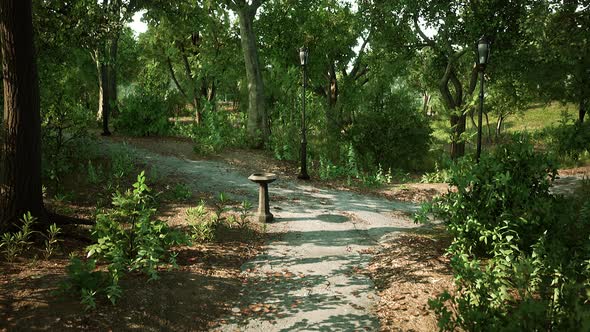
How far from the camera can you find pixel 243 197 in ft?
36.6

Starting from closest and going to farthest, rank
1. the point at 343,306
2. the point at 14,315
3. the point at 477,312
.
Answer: the point at 477,312
the point at 14,315
the point at 343,306

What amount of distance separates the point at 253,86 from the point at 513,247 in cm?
1470

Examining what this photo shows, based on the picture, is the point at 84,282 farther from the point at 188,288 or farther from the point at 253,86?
the point at 253,86

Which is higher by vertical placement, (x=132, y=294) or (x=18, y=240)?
(x=18, y=240)

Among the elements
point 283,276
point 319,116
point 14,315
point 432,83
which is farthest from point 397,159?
point 14,315

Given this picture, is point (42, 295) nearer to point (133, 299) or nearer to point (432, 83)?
point (133, 299)

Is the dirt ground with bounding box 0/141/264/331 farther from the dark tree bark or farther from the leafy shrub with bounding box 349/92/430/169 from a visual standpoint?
the dark tree bark

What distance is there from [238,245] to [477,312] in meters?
4.93

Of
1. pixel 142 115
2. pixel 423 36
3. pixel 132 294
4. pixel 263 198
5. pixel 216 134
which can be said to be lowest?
pixel 132 294

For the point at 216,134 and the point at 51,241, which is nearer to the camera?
the point at 51,241

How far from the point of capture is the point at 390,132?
16.9 metres

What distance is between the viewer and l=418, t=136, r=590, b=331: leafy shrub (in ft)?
13.1

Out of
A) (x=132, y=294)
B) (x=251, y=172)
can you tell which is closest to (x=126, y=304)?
(x=132, y=294)

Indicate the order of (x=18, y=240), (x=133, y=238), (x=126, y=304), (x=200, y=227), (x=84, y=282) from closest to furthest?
(x=84, y=282)
(x=126, y=304)
(x=133, y=238)
(x=18, y=240)
(x=200, y=227)
